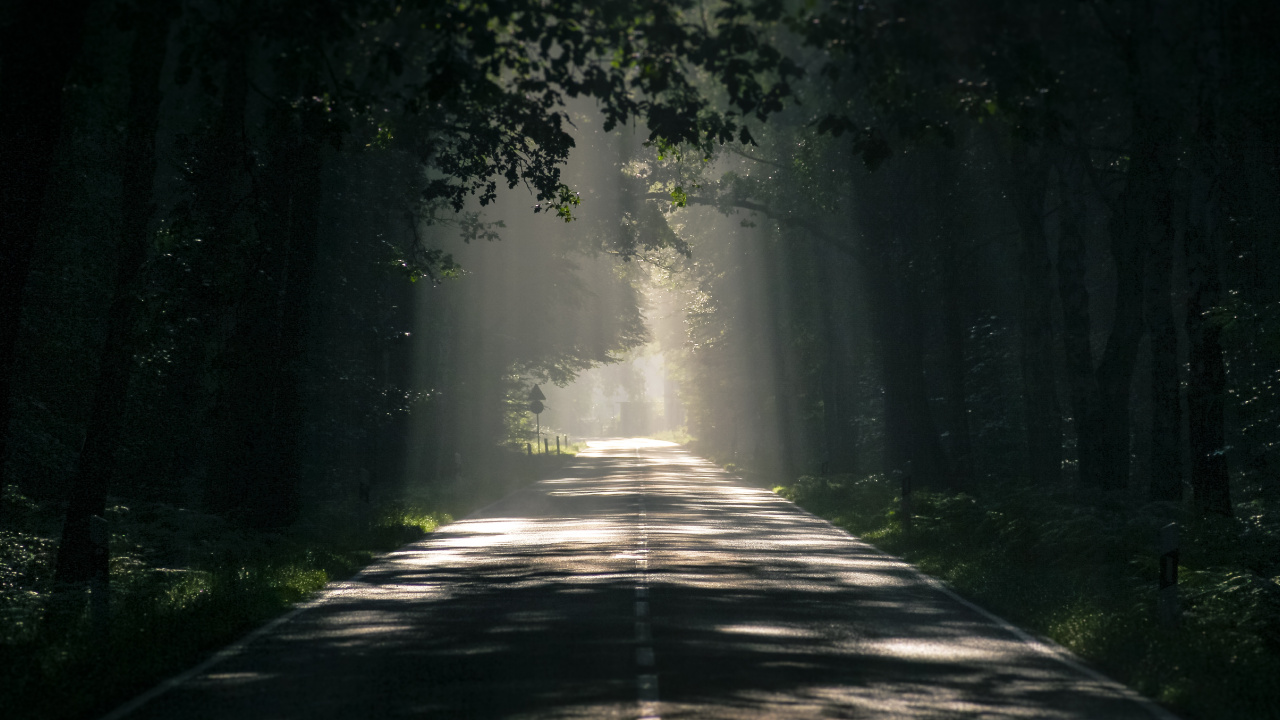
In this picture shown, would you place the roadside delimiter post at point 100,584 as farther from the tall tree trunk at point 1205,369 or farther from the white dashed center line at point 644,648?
the tall tree trunk at point 1205,369

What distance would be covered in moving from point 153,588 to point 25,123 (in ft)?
18.3

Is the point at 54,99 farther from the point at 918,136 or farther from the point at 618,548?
the point at 618,548

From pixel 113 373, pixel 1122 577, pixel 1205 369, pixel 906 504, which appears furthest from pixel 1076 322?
pixel 113 373

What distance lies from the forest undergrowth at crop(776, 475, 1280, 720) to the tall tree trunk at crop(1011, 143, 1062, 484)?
7.47ft

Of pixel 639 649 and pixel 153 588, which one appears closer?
pixel 639 649

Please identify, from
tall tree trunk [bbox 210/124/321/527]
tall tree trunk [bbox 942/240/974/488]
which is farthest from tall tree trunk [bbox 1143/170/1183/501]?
tall tree trunk [bbox 210/124/321/527]

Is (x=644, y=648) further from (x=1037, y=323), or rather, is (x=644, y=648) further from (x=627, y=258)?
(x=627, y=258)

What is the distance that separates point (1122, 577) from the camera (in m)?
14.9

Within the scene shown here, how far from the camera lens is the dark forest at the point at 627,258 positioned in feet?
36.4

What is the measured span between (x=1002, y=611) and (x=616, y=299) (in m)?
46.2

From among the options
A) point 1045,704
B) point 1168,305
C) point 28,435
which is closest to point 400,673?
point 1045,704

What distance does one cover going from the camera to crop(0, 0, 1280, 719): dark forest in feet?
36.4

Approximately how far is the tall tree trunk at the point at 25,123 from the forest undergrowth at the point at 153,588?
1878mm

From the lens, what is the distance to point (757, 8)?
1138 centimetres
